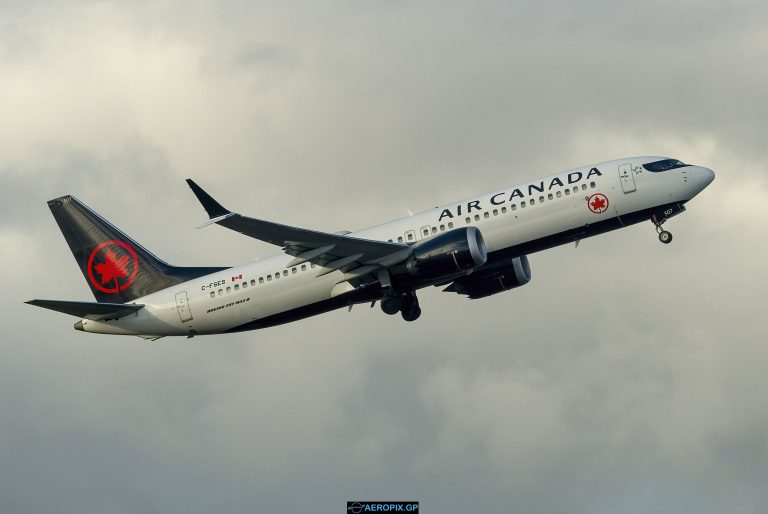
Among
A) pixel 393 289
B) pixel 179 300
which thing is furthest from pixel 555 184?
pixel 179 300

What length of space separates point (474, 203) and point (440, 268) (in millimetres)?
4248

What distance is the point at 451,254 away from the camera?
65875 mm

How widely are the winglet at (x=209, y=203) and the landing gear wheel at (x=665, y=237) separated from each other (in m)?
21.8

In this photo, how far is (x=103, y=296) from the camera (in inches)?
3059

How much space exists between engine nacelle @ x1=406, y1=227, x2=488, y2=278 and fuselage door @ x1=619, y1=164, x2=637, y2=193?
7.43 m

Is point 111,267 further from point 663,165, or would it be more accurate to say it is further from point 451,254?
point 663,165

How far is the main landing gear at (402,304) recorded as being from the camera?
70438 millimetres

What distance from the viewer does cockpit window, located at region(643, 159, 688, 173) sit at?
68.0 meters

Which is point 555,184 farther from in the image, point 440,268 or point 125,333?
point 125,333

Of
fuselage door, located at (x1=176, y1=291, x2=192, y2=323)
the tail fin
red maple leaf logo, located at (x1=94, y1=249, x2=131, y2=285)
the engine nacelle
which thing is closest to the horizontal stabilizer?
the tail fin

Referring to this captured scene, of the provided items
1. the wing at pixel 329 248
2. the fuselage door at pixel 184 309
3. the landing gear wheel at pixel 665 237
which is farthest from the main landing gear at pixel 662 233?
the fuselage door at pixel 184 309

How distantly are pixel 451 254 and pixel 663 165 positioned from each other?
11.7 metres

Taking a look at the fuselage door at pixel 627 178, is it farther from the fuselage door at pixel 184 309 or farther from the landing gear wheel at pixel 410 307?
the fuselage door at pixel 184 309

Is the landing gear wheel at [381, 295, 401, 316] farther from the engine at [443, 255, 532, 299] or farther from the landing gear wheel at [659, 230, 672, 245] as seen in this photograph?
the landing gear wheel at [659, 230, 672, 245]
